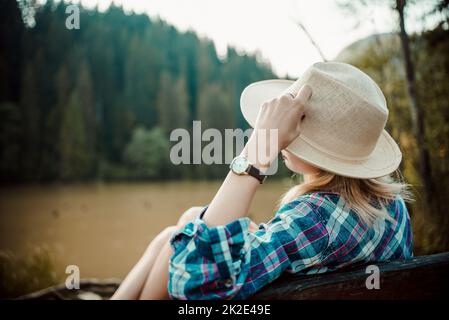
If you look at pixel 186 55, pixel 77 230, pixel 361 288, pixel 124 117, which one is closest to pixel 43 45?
pixel 124 117

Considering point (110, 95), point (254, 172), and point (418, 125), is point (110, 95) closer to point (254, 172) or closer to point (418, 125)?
point (418, 125)

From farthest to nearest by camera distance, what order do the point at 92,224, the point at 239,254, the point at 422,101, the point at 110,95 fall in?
the point at 110,95
the point at 92,224
the point at 422,101
the point at 239,254

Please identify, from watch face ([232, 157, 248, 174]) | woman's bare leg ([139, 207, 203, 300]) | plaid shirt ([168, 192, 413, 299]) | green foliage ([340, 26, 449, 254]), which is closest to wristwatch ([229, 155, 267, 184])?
watch face ([232, 157, 248, 174])

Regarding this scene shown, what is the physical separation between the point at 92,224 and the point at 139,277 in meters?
11.3

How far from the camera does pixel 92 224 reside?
12.0 m

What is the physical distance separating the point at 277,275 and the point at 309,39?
217cm

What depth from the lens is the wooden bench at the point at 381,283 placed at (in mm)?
942

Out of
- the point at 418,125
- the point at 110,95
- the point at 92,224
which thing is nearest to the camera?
the point at 418,125

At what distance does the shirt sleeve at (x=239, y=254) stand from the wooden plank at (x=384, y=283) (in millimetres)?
43

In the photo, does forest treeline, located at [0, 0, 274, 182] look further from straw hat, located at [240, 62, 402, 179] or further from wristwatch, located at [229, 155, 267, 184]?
wristwatch, located at [229, 155, 267, 184]

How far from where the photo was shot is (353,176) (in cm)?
111

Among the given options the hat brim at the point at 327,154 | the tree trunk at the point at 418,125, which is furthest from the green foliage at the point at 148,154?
the hat brim at the point at 327,154

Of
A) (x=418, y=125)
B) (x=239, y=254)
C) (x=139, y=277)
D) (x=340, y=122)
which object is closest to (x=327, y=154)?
(x=340, y=122)

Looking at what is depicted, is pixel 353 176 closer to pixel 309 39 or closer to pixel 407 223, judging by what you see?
pixel 407 223
